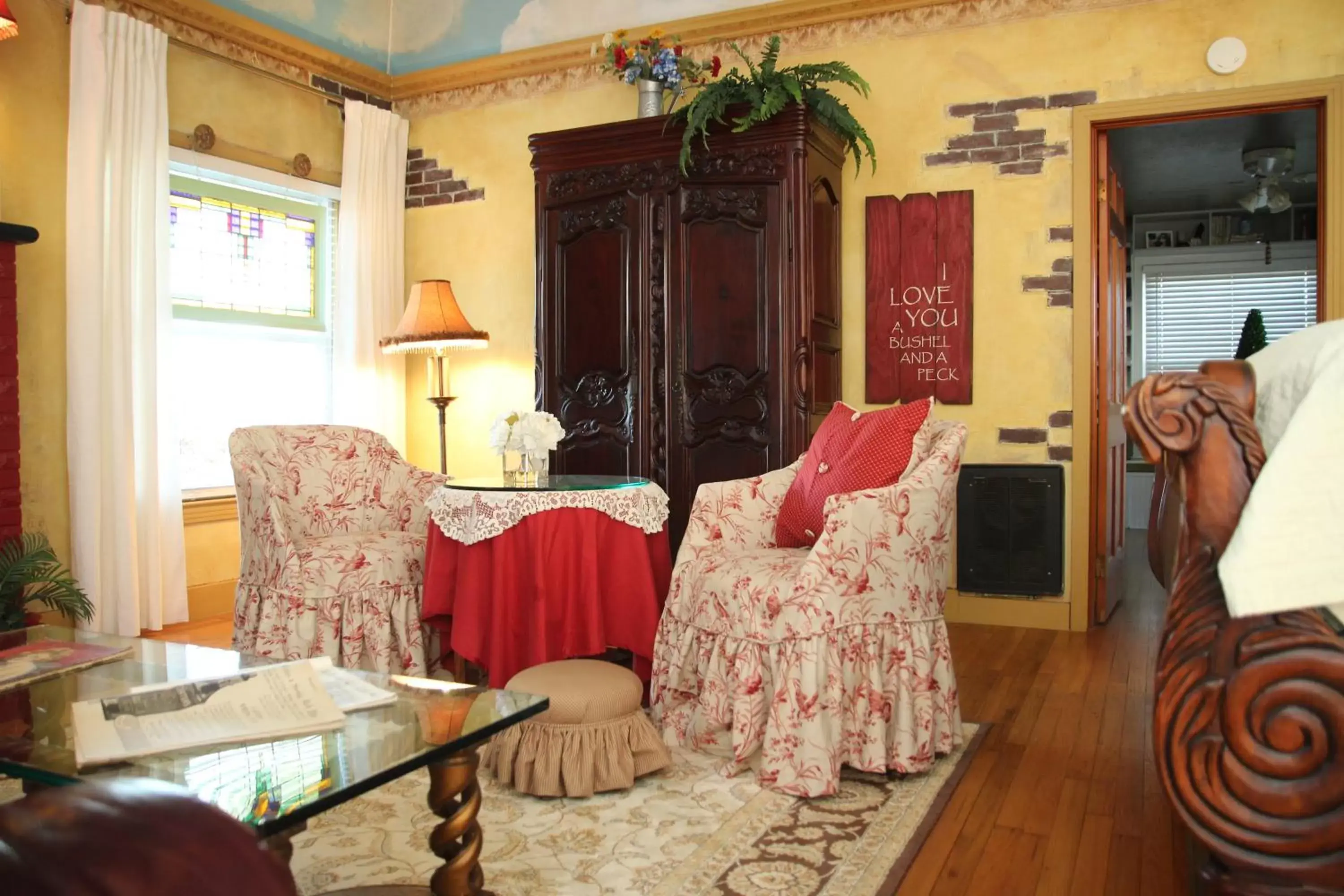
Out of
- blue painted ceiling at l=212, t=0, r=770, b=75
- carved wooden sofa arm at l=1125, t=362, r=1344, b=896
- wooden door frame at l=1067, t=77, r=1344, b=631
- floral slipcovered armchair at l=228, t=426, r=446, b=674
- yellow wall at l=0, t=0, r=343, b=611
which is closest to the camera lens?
carved wooden sofa arm at l=1125, t=362, r=1344, b=896

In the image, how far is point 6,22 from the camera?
11.9 ft

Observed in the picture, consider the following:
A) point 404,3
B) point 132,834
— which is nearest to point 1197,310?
point 404,3

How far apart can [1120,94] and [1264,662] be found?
3730mm

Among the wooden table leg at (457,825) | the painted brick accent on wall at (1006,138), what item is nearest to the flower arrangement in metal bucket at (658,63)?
the painted brick accent on wall at (1006,138)

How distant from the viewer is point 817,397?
456 cm

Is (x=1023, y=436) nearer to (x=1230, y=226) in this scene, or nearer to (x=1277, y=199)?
(x=1277, y=199)

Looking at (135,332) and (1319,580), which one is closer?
(1319,580)

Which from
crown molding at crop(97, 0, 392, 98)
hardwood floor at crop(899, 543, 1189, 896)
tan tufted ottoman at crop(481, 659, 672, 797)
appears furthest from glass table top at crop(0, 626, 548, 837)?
crown molding at crop(97, 0, 392, 98)

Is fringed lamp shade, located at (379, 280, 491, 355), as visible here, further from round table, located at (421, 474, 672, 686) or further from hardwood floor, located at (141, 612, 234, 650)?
round table, located at (421, 474, 672, 686)

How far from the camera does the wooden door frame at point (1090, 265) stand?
412 cm

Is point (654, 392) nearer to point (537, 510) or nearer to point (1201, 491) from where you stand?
point (537, 510)

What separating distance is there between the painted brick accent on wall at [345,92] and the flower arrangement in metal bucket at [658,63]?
5.49ft

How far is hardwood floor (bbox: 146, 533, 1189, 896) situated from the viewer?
2082 mm

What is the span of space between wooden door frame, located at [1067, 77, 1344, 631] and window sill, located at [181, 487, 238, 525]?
3.77 m
